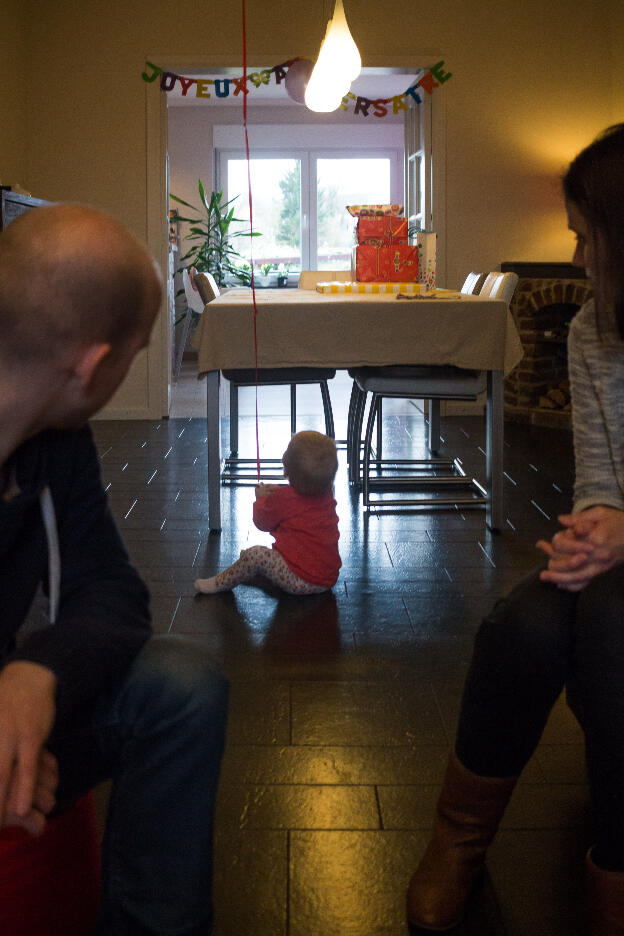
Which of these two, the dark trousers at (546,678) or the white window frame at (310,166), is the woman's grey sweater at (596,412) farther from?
the white window frame at (310,166)

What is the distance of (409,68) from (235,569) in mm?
4310

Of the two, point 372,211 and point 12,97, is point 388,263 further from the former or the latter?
point 12,97

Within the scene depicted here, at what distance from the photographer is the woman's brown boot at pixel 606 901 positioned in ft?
3.49

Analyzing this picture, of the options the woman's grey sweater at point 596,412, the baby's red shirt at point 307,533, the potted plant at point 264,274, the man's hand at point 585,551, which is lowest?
the baby's red shirt at point 307,533

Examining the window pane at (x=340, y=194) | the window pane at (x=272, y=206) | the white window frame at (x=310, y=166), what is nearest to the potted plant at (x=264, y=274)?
the window pane at (x=272, y=206)

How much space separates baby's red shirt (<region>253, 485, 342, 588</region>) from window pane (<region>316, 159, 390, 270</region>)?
8.33 metres

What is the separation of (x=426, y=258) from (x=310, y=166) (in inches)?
279

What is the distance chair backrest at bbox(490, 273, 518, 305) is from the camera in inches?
138

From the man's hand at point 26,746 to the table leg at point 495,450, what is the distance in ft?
8.36

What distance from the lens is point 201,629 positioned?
7.69 feet

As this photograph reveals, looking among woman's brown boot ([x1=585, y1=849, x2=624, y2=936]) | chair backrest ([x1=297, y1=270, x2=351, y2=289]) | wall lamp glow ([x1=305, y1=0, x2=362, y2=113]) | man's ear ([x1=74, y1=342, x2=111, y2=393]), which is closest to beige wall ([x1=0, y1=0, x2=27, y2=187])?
chair backrest ([x1=297, y1=270, x2=351, y2=289])

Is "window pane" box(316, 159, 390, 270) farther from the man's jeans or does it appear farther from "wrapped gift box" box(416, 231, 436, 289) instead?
the man's jeans

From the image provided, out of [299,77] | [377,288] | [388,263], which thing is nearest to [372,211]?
[388,263]

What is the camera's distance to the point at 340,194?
10750mm
